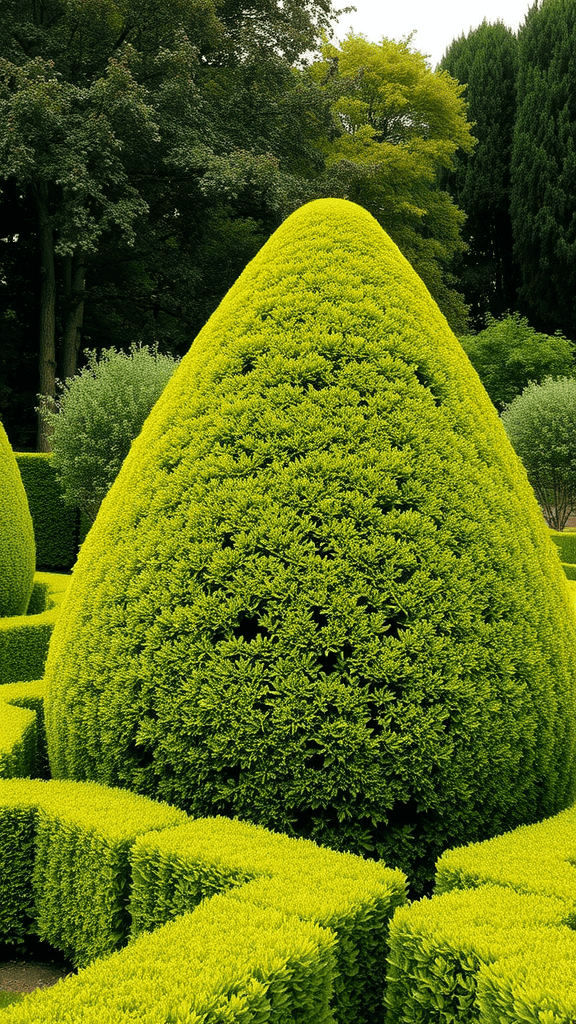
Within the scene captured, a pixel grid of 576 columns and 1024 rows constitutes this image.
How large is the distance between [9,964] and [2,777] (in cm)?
89

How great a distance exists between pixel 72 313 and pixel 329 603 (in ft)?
87.1

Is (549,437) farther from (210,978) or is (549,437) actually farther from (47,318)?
(210,978)

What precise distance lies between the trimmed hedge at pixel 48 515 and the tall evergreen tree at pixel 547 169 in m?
30.1

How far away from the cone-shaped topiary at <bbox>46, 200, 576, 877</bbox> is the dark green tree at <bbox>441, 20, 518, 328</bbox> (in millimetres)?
42269

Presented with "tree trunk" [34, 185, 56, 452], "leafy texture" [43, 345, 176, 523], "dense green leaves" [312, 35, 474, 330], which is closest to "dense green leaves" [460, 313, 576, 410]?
"dense green leaves" [312, 35, 474, 330]

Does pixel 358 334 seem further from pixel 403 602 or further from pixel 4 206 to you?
pixel 4 206

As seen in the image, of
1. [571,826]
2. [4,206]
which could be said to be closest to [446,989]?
[571,826]

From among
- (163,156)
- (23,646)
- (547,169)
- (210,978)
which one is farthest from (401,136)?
(210,978)

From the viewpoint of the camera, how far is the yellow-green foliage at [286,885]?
7.85ft

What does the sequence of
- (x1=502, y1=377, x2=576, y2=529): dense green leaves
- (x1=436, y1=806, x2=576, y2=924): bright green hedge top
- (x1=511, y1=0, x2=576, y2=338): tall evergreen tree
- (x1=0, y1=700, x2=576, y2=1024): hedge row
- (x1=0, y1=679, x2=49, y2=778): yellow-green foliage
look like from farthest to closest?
(x1=511, y1=0, x2=576, y2=338): tall evergreen tree
(x1=502, y1=377, x2=576, y2=529): dense green leaves
(x1=0, y1=679, x2=49, y2=778): yellow-green foliage
(x1=436, y1=806, x2=576, y2=924): bright green hedge top
(x1=0, y1=700, x2=576, y2=1024): hedge row

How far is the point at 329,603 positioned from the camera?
316cm

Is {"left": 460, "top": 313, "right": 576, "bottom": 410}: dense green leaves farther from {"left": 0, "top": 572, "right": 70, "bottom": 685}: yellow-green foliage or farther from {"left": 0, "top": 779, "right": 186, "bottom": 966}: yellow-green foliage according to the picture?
{"left": 0, "top": 779, "right": 186, "bottom": 966}: yellow-green foliage

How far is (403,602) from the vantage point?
3168 mm

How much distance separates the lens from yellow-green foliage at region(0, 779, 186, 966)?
2980 mm
